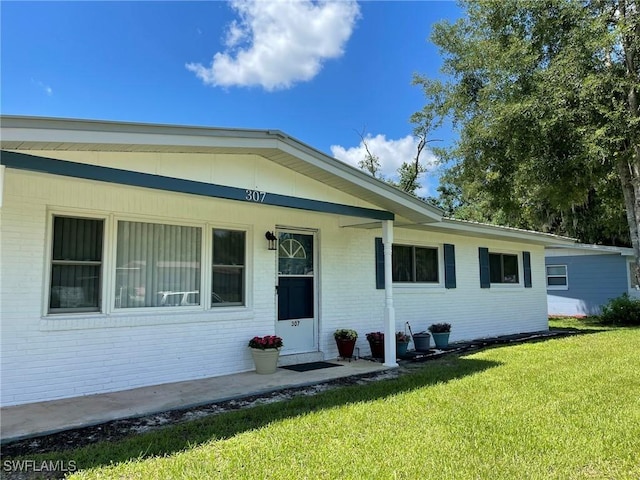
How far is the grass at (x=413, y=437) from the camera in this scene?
3645 millimetres

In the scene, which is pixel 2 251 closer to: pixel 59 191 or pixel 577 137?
pixel 59 191

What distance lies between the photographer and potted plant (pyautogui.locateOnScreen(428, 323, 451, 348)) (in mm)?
10141

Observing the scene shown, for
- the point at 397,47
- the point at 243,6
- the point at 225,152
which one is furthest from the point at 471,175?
the point at 225,152

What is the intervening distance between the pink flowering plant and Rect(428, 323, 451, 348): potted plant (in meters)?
4.31

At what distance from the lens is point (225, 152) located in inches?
227

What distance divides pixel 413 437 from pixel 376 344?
423 centimetres

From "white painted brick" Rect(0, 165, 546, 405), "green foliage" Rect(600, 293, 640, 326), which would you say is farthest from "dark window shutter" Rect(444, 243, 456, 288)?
"green foliage" Rect(600, 293, 640, 326)

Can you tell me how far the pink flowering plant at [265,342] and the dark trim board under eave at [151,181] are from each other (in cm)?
212

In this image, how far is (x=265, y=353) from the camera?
7082 millimetres

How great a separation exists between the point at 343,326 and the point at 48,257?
5083 mm

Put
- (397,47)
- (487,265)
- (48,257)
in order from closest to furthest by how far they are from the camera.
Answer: (48,257) < (487,265) < (397,47)

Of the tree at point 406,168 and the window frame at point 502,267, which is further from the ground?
the tree at point 406,168

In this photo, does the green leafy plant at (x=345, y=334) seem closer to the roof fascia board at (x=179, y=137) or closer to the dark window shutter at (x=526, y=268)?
the roof fascia board at (x=179, y=137)

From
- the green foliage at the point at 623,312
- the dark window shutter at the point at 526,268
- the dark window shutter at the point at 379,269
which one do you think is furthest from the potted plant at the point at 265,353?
the green foliage at the point at 623,312
